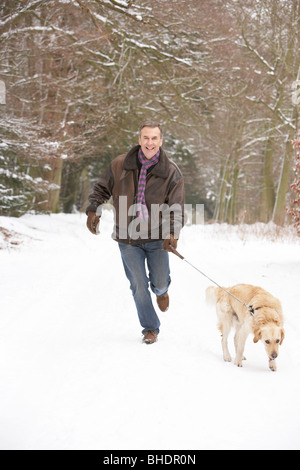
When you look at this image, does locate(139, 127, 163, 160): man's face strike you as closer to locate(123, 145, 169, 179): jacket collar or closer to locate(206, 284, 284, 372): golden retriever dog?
locate(123, 145, 169, 179): jacket collar

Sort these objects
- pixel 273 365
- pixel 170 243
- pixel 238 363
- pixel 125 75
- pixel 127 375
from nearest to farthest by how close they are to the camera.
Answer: pixel 127 375 < pixel 273 365 < pixel 238 363 < pixel 170 243 < pixel 125 75

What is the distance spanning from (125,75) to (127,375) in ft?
36.2

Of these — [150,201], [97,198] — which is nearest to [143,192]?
[150,201]

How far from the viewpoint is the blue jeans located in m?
4.64

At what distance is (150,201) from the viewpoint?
4.52 metres

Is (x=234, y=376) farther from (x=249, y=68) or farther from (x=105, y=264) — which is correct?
(x=249, y=68)

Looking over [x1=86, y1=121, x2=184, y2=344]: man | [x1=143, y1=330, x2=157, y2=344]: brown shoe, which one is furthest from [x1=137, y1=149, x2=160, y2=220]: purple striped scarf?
[x1=143, y1=330, x2=157, y2=344]: brown shoe

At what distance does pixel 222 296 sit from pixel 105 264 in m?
5.82

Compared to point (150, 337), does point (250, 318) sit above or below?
above

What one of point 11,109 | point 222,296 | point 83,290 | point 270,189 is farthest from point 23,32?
point 270,189

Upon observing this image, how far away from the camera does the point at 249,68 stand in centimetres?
1504

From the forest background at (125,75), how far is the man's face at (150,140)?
4.68 metres

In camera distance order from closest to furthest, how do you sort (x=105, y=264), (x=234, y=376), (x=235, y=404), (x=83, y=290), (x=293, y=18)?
(x=235, y=404)
(x=234, y=376)
(x=83, y=290)
(x=105, y=264)
(x=293, y=18)

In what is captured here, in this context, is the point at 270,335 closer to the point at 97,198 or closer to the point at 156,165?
the point at 156,165
